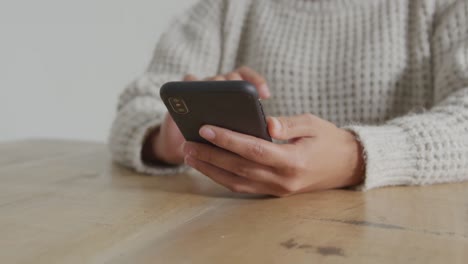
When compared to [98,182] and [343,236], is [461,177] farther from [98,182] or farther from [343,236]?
[98,182]

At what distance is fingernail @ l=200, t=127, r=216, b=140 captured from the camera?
A: 1.65 ft

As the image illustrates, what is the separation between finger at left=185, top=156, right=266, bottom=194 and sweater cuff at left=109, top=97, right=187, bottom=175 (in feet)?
0.47

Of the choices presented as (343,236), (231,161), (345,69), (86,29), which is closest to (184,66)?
(345,69)

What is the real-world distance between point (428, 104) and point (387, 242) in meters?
0.50

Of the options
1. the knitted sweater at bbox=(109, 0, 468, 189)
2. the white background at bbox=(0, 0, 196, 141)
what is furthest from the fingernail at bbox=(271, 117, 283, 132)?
the white background at bbox=(0, 0, 196, 141)

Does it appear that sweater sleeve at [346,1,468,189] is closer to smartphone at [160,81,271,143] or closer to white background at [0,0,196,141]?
smartphone at [160,81,271,143]

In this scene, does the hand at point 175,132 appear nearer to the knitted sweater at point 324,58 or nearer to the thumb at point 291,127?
the knitted sweater at point 324,58

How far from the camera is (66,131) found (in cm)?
157

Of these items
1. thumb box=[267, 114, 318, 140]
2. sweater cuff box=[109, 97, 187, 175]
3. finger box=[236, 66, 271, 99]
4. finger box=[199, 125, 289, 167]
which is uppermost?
finger box=[236, 66, 271, 99]

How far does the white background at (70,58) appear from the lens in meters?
1.41

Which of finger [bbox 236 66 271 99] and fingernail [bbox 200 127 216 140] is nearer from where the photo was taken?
fingernail [bbox 200 127 216 140]

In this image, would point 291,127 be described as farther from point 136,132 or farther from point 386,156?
point 136,132

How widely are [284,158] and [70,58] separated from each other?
1.18 m

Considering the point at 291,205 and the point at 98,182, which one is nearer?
the point at 291,205
